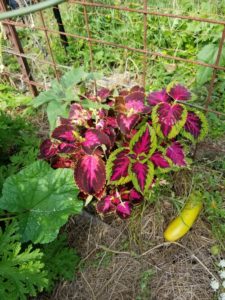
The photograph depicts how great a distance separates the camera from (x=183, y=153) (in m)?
Answer: 1.58

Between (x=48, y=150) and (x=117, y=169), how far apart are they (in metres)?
0.37

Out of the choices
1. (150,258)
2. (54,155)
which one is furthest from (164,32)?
(150,258)

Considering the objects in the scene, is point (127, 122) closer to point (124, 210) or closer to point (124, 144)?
point (124, 144)

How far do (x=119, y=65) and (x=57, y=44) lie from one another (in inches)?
22.4

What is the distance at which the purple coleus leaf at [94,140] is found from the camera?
154 cm

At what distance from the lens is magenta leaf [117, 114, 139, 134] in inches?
62.4

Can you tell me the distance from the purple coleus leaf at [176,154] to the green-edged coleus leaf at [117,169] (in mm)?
196

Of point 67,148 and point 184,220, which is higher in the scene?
point 67,148

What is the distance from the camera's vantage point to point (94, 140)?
61.6 inches

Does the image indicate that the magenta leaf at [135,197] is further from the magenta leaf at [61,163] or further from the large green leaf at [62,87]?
the large green leaf at [62,87]

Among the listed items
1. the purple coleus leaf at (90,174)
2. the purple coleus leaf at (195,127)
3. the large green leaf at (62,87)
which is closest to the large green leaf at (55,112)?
the large green leaf at (62,87)

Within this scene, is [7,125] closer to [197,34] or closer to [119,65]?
[119,65]

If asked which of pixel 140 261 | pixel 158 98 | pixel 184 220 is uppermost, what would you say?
pixel 158 98

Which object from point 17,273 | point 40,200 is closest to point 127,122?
point 40,200
